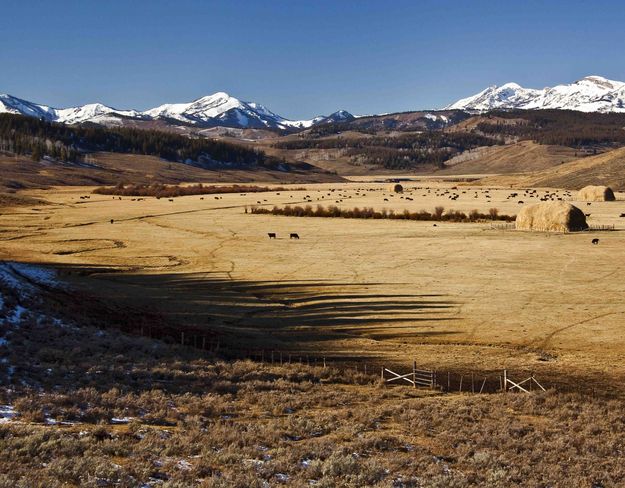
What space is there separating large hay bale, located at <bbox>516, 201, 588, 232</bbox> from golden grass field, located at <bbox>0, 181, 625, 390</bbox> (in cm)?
339

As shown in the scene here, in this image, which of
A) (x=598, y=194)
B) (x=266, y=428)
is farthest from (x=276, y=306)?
(x=598, y=194)

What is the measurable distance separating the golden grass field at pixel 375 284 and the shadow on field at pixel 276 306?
123 mm

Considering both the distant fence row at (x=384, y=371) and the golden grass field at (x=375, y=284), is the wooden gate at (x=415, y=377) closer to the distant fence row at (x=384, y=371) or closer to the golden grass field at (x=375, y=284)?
the distant fence row at (x=384, y=371)

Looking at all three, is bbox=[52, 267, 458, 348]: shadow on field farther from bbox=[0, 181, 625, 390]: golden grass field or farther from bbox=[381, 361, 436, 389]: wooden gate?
bbox=[381, 361, 436, 389]: wooden gate

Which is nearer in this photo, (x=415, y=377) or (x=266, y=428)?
(x=266, y=428)

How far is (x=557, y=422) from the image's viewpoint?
2039 centimetres

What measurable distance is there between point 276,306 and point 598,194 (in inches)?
4402

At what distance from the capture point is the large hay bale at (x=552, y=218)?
252 ft

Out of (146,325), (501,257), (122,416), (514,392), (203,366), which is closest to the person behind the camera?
(122,416)

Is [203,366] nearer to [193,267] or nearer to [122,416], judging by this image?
[122,416]

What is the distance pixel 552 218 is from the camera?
7775 cm

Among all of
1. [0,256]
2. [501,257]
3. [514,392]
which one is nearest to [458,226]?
[501,257]

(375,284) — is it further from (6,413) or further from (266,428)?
(6,413)

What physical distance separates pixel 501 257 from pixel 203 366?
3911cm
